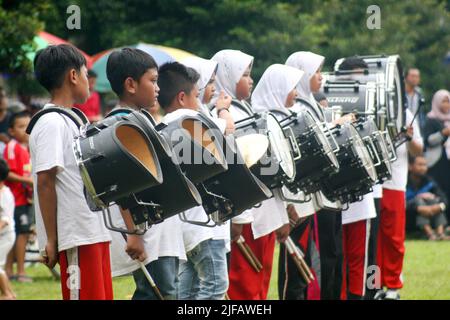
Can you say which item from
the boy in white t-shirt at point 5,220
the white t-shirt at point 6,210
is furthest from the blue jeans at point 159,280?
the white t-shirt at point 6,210

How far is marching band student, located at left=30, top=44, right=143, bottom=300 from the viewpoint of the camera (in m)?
6.87

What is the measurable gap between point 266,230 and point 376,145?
48.8 inches

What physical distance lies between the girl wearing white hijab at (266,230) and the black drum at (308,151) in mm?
370

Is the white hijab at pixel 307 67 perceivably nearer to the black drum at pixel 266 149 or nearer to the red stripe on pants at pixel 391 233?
the black drum at pixel 266 149

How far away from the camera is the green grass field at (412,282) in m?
11.8

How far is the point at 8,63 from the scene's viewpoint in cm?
1442

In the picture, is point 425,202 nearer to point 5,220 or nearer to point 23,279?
point 23,279

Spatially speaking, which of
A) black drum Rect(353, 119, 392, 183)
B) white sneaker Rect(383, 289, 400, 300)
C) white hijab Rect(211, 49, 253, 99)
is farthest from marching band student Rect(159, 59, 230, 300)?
white sneaker Rect(383, 289, 400, 300)

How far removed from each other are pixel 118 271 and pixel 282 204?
7.12ft

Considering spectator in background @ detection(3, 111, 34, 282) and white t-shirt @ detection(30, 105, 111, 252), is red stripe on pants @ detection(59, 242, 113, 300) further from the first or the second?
spectator in background @ detection(3, 111, 34, 282)

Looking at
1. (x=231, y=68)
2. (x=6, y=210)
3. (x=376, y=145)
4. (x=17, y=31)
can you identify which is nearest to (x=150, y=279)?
(x=231, y=68)

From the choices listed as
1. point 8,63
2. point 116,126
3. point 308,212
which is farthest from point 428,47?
point 116,126
